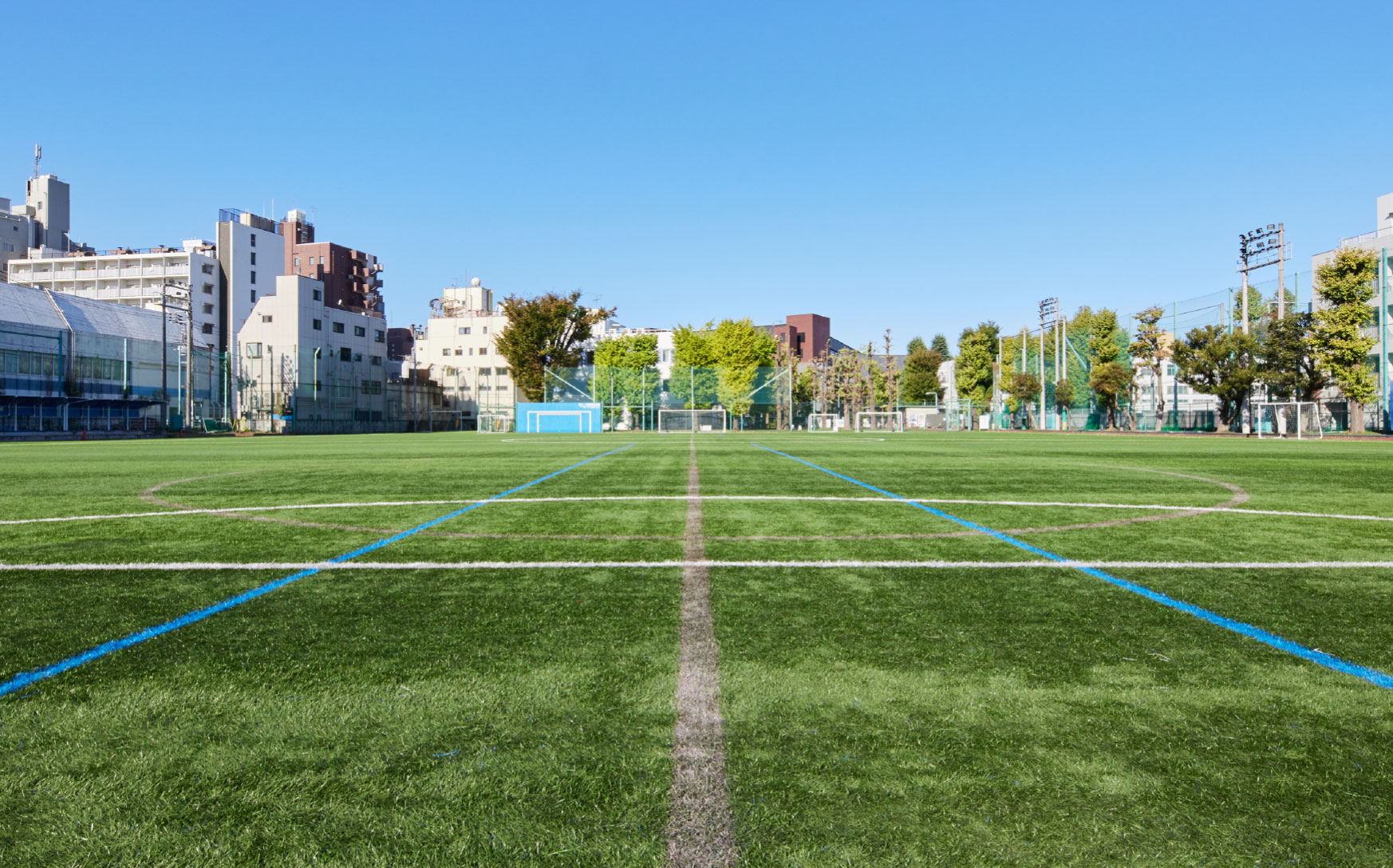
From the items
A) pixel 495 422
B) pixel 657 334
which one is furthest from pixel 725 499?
pixel 657 334

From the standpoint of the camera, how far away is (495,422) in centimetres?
5609

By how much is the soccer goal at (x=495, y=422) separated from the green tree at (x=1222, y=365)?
40744 millimetres

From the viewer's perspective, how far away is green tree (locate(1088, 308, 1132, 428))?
49219mm

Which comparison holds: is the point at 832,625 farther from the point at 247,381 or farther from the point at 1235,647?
the point at 247,381

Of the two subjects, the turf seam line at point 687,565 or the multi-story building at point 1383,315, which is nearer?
the turf seam line at point 687,565

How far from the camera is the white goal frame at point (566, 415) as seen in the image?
172 ft

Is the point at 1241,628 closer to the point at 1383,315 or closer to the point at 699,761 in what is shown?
the point at 699,761

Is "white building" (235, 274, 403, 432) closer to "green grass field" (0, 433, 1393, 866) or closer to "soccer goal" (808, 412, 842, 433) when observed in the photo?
"soccer goal" (808, 412, 842, 433)

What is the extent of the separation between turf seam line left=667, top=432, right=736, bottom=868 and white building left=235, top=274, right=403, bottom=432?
53638mm

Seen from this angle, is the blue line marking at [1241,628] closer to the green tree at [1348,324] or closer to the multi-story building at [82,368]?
the green tree at [1348,324]

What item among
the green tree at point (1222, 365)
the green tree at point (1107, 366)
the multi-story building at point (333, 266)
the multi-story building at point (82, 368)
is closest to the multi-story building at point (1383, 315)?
the green tree at point (1222, 365)

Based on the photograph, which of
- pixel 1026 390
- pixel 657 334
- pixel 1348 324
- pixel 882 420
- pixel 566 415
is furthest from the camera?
pixel 657 334

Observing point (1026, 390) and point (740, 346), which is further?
point (740, 346)

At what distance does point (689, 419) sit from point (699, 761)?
53.7m
